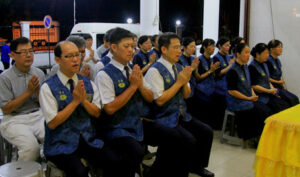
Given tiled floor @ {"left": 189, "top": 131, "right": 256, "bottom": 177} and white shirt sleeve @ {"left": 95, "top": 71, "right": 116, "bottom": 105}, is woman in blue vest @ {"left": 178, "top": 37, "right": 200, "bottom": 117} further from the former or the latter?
white shirt sleeve @ {"left": 95, "top": 71, "right": 116, "bottom": 105}

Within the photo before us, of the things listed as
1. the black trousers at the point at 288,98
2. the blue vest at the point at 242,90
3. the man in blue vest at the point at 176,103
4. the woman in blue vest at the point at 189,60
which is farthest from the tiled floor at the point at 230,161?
the black trousers at the point at 288,98

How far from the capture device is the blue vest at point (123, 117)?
2.48 meters

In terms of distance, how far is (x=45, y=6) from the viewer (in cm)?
2028

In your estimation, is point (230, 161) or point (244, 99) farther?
point (244, 99)

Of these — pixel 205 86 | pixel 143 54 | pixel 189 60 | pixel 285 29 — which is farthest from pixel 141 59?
pixel 285 29

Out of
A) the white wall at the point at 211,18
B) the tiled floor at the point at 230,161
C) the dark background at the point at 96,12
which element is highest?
the dark background at the point at 96,12

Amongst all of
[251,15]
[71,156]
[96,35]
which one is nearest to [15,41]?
[71,156]

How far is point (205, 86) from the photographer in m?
4.39

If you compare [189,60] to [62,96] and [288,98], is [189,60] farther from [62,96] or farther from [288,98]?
[62,96]

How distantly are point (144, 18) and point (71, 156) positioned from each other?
17.6ft

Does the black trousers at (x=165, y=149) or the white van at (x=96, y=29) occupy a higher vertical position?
the white van at (x=96, y=29)

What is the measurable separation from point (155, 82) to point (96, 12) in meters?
19.7

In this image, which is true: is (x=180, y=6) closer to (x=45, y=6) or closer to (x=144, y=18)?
(x=45, y=6)

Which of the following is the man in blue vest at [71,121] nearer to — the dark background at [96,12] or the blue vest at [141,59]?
the blue vest at [141,59]
